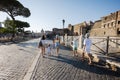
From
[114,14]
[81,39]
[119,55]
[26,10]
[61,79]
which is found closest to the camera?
[61,79]

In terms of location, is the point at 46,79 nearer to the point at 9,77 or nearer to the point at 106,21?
the point at 9,77

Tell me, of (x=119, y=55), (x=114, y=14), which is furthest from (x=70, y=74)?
(x=114, y=14)

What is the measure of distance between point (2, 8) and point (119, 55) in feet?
107

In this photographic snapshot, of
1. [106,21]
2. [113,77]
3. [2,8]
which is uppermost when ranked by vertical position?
[2,8]

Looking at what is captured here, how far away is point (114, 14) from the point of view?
36156 millimetres

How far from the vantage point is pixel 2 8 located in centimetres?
3709

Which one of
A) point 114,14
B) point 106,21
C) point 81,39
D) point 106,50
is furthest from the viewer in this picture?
point 106,21

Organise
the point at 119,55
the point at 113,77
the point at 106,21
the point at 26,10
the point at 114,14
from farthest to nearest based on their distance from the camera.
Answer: the point at 26,10 < the point at 106,21 < the point at 114,14 < the point at 119,55 < the point at 113,77

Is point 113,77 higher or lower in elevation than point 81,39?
lower

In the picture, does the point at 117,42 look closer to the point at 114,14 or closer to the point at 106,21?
the point at 114,14

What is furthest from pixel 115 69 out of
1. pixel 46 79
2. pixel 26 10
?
pixel 26 10

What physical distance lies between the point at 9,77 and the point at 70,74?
224cm

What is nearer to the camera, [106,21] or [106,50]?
[106,50]

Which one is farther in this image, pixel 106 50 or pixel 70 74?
pixel 106 50
